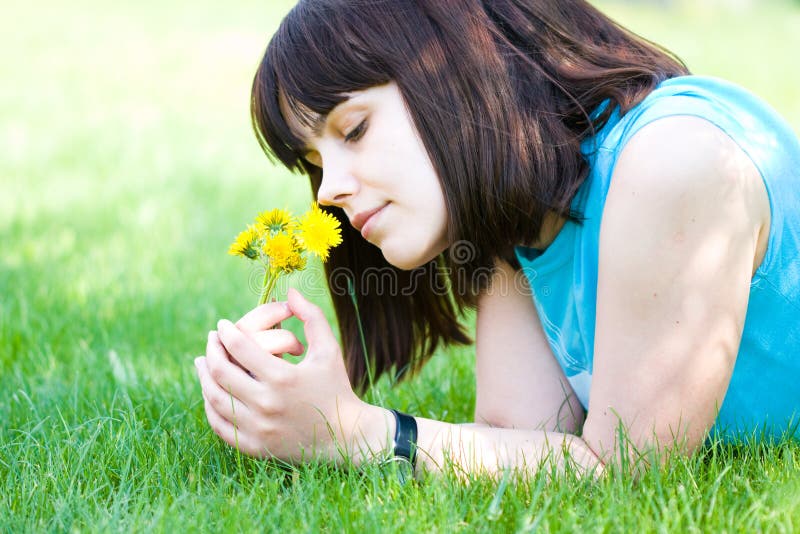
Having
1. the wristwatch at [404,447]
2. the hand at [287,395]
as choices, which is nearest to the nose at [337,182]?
the hand at [287,395]

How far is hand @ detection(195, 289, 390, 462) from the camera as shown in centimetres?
165

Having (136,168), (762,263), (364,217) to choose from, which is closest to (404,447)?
(364,217)

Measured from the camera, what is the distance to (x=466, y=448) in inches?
68.2

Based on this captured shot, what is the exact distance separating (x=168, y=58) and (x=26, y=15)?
8.62ft

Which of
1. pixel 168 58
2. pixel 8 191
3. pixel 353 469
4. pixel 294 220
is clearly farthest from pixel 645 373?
pixel 168 58

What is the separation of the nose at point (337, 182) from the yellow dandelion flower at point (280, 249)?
5.9 inches

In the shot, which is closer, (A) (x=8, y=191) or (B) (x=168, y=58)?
(A) (x=8, y=191)

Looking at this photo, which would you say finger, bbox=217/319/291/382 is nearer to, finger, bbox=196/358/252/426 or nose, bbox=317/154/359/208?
finger, bbox=196/358/252/426

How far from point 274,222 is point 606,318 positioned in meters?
0.67

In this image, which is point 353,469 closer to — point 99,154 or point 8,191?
point 8,191

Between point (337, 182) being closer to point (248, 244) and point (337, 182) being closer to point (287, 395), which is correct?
point (248, 244)

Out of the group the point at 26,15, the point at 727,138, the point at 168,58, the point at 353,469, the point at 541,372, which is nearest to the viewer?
the point at 727,138

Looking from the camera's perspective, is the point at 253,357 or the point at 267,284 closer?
the point at 253,357

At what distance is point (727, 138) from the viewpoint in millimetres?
1551
